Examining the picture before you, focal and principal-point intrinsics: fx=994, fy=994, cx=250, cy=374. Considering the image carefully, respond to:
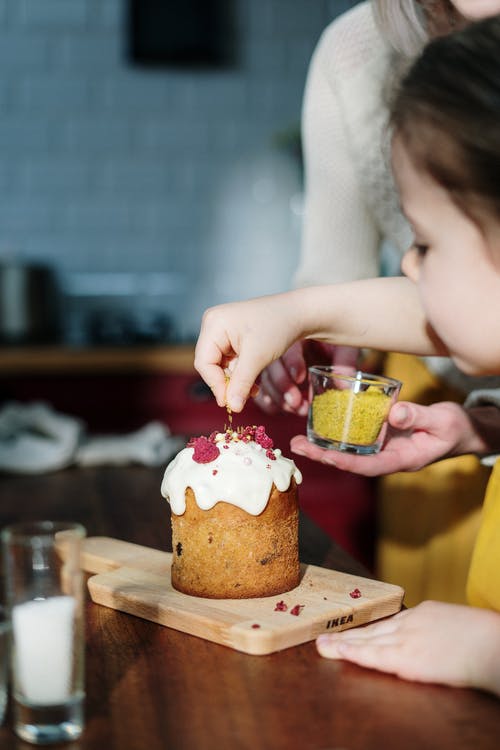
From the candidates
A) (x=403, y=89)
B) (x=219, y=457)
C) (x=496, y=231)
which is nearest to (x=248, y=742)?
(x=219, y=457)

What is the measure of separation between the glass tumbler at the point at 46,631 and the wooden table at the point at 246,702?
0.9 inches

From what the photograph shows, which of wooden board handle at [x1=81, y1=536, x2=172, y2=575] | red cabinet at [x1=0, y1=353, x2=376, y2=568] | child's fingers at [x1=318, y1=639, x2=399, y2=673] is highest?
child's fingers at [x1=318, y1=639, x2=399, y2=673]

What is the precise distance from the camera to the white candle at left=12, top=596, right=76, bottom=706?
2.51 ft

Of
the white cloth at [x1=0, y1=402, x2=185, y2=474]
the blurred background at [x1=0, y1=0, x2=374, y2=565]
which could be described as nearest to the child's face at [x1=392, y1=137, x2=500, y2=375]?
the white cloth at [x1=0, y1=402, x2=185, y2=474]

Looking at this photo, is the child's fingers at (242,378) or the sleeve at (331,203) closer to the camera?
the child's fingers at (242,378)

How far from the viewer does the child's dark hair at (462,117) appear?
37.1 inches

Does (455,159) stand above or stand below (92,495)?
above

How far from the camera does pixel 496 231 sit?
38.1 inches

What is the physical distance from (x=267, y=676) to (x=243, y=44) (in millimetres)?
3289

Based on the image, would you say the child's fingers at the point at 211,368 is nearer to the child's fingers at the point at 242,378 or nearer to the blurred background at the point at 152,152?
the child's fingers at the point at 242,378

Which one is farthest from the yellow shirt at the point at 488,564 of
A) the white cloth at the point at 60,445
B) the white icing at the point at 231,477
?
the white cloth at the point at 60,445

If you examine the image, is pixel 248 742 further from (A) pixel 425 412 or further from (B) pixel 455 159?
(A) pixel 425 412

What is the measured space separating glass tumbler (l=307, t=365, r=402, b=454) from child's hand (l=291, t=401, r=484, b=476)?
0.7 inches

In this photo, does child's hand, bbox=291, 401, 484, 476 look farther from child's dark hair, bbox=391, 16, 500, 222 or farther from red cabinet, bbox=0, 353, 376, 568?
red cabinet, bbox=0, 353, 376, 568
